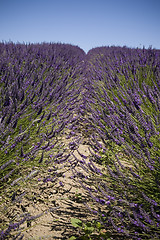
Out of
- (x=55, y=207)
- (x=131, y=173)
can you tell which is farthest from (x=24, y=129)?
(x=131, y=173)

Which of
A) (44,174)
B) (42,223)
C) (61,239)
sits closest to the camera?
(61,239)

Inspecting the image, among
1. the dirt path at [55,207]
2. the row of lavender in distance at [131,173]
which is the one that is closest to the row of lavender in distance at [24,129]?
the dirt path at [55,207]

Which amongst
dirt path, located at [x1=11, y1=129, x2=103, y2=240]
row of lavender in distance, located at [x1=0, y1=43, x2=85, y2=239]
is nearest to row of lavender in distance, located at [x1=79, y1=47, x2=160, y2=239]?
dirt path, located at [x1=11, y1=129, x2=103, y2=240]

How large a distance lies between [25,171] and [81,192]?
21.4 inches

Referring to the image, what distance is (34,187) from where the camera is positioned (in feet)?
5.34

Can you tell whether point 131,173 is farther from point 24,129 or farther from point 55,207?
point 24,129

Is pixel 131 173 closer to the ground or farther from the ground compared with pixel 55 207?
farther from the ground

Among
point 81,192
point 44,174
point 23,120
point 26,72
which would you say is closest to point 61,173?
point 44,174

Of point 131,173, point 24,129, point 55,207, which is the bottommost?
point 55,207

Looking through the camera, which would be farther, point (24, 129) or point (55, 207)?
point (24, 129)

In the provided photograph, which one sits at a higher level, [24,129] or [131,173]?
[24,129]

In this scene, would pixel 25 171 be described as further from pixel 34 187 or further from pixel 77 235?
pixel 77 235

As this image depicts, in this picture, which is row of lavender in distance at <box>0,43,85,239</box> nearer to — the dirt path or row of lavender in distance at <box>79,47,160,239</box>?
the dirt path

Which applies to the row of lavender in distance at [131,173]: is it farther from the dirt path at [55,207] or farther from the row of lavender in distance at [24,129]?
the row of lavender in distance at [24,129]
